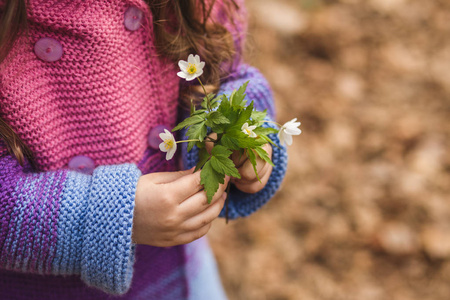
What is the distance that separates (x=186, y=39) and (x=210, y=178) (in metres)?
0.35

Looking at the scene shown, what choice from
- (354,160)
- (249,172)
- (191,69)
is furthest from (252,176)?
(354,160)

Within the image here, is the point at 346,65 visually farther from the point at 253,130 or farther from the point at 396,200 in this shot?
the point at 253,130

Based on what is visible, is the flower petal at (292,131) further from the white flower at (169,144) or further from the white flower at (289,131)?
the white flower at (169,144)

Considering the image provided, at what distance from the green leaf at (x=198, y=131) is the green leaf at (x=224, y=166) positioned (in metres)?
0.05

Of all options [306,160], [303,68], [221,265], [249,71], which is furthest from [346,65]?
[249,71]

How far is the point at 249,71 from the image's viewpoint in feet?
3.73

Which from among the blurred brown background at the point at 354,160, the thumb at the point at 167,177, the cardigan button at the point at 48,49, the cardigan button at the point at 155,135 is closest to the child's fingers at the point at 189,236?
the thumb at the point at 167,177

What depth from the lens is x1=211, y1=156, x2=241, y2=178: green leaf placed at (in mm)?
809

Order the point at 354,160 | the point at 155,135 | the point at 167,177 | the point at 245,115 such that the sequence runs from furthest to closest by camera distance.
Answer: the point at 354,160
the point at 155,135
the point at 167,177
the point at 245,115

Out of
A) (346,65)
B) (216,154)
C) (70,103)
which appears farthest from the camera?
(346,65)

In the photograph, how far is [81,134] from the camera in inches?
38.1

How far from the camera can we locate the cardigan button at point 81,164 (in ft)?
3.18

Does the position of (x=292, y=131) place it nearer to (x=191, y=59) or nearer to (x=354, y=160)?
(x=191, y=59)

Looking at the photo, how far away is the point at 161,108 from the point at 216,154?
0.28 meters
